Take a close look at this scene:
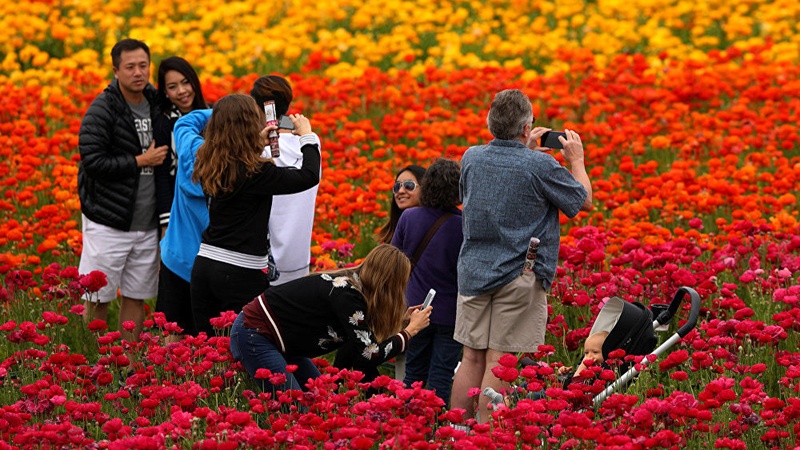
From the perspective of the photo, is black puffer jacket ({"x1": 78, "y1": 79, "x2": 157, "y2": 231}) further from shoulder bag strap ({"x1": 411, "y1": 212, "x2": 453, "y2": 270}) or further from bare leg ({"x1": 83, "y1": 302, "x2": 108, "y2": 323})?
shoulder bag strap ({"x1": 411, "y1": 212, "x2": 453, "y2": 270})

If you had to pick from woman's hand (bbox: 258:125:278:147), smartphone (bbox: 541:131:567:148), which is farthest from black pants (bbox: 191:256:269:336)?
smartphone (bbox: 541:131:567:148)

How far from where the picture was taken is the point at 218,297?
19.4 feet

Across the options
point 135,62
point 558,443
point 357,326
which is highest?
point 135,62

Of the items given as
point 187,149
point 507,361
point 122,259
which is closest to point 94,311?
point 122,259

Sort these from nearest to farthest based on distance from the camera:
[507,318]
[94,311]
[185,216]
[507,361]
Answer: [507,361] < [507,318] < [185,216] < [94,311]

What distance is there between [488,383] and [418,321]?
0.44 m

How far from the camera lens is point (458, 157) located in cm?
989

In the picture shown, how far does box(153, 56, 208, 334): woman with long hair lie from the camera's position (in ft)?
20.8

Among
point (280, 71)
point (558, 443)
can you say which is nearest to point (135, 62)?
point (558, 443)

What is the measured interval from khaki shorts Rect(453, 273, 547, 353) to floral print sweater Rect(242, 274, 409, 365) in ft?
1.26

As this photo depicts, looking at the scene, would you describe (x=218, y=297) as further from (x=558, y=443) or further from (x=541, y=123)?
(x=541, y=123)

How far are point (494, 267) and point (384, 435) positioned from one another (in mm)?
1057

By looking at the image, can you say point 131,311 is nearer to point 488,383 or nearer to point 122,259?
point 122,259

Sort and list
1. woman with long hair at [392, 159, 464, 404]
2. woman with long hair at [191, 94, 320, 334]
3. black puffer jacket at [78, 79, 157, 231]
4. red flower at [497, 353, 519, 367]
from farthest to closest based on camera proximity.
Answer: black puffer jacket at [78, 79, 157, 231] → woman with long hair at [392, 159, 464, 404] → woman with long hair at [191, 94, 320, 334] → red flower at [497, 353, 519, 367]
